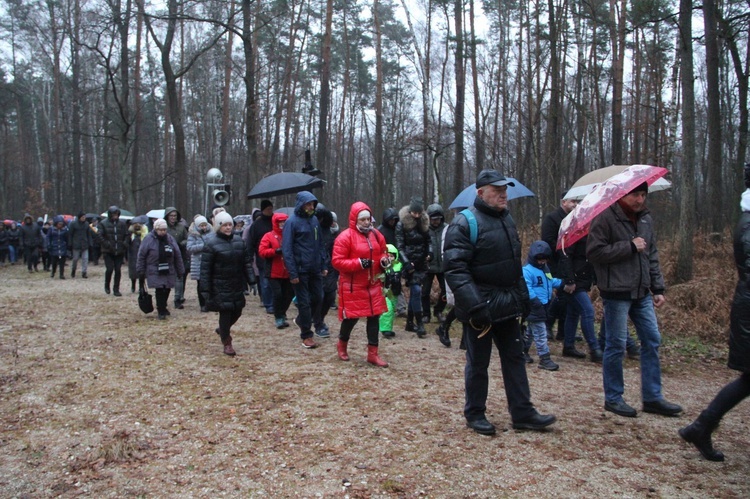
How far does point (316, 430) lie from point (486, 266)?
199 cm

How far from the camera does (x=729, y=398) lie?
3.84 metres

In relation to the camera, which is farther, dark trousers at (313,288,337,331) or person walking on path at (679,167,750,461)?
dark trousers at (313,288,337,331)

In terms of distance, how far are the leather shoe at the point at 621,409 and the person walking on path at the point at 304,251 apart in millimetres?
4007

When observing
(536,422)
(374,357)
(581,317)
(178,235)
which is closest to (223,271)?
(374,357)

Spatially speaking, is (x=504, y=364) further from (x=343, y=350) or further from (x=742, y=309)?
(x=343, y=350)

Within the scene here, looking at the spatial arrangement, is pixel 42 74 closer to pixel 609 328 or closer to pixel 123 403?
pixel 123 403

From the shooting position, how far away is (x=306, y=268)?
7641mm

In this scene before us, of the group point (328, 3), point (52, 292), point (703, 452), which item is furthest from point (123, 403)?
point (328, 3)

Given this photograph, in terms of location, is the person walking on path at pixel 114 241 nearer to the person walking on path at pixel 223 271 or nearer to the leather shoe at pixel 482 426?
the person walking on path at pixel 223 271

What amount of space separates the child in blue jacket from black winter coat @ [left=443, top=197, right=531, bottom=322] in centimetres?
244

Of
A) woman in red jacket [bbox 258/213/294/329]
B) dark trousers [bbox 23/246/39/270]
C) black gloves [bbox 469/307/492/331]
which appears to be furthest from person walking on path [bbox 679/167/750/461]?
dark trousers [bbox 23/246/39/270]

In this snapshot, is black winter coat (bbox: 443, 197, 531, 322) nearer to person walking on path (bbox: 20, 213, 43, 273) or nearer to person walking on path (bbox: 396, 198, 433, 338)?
person walking on path (bbox: 396, 198, 433, 338)

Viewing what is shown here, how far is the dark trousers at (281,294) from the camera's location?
29.0 ft

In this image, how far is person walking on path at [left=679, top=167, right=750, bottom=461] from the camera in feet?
12.0
